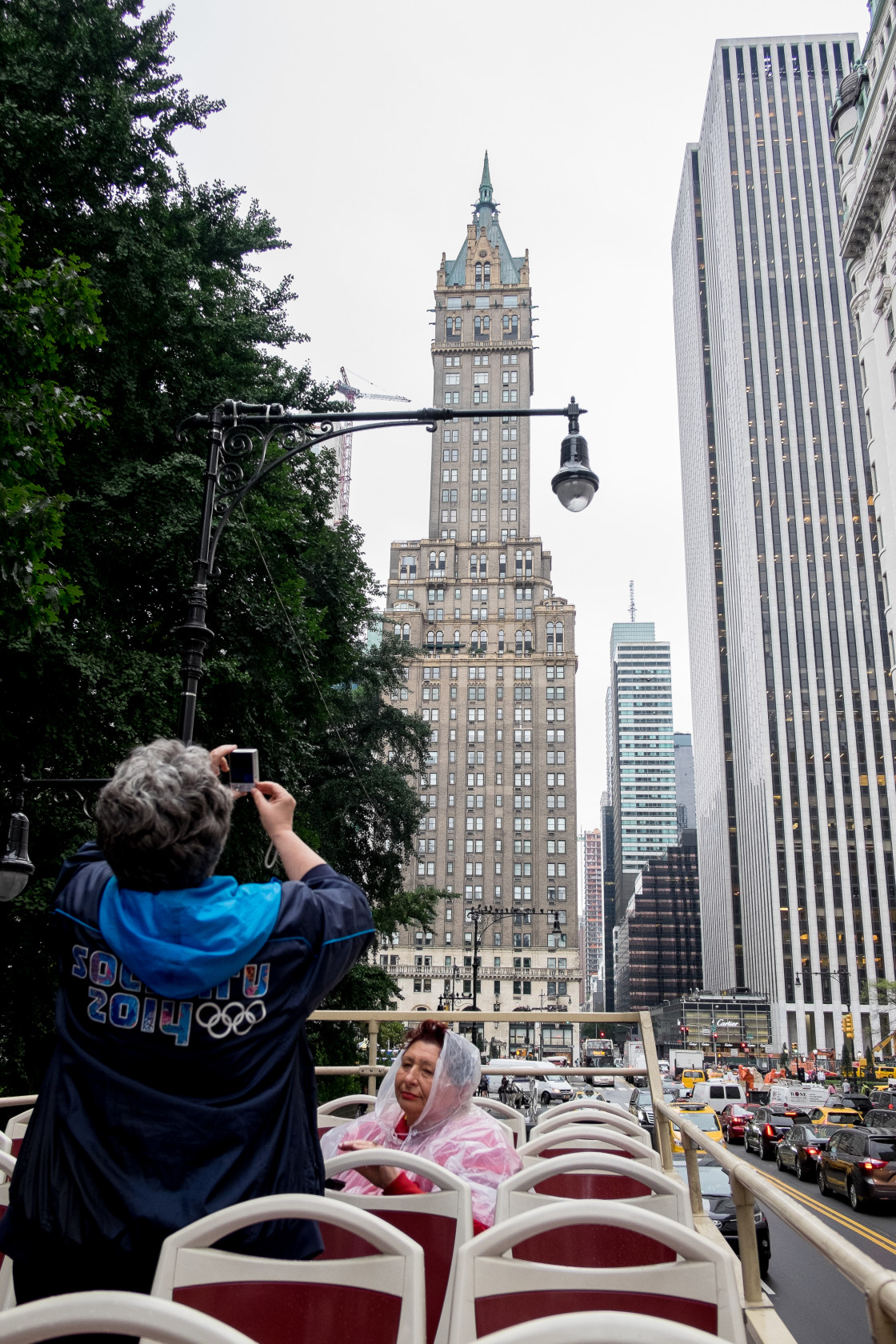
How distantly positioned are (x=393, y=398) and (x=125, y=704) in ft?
589

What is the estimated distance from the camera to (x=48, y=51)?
42.8ft

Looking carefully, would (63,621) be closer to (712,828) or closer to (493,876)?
(493,876)

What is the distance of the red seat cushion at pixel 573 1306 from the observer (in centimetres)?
199

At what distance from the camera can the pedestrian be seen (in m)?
2.03

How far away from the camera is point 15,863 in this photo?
858 cm

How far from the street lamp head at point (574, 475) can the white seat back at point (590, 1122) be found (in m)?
6.05

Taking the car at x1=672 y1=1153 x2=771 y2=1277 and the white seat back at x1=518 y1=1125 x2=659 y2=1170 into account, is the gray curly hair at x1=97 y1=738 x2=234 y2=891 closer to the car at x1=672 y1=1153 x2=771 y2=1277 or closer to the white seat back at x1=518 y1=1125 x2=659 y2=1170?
the white seat back at x1=518 y1=1125 x2=659 y2=1170

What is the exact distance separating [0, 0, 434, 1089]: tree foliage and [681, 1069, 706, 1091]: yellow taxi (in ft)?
126

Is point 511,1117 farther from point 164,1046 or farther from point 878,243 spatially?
point 878,243

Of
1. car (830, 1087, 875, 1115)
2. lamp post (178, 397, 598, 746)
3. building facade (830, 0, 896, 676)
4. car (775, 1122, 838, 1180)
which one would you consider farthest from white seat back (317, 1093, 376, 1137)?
building facade (830, 0, 896, 676)

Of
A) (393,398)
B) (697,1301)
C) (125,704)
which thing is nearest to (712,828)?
(393,398)

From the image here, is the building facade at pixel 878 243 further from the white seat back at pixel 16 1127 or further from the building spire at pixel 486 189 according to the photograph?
the building spire at pixel 486 189

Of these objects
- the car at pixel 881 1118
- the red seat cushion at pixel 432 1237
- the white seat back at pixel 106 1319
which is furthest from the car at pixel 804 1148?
the white seat back at pixel 106 1319

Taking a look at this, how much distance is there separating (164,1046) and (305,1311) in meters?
0.60
